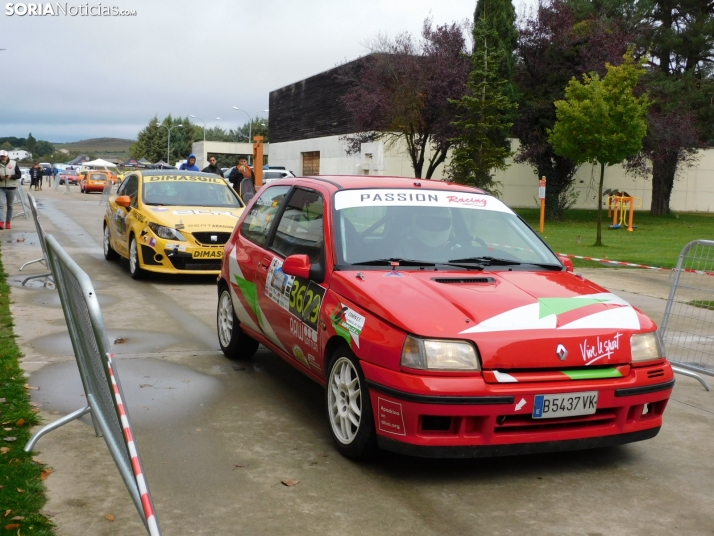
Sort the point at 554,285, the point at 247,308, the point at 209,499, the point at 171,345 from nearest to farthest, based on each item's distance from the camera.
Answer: the point at 209,499 → the point at 554,285 → the point at 247,308 → the point at 171,345

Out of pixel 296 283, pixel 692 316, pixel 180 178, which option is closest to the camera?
pixel 296 283

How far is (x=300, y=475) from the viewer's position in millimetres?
4605

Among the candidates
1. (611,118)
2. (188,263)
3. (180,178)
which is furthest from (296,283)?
→ (611,118)

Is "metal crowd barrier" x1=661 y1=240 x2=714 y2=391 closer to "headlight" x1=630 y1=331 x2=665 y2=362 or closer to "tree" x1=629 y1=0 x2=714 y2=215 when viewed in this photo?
"headlight" x1=630 y1=331 x2=665 y2=362

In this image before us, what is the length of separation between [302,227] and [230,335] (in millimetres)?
1668

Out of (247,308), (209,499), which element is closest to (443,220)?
(247,308)

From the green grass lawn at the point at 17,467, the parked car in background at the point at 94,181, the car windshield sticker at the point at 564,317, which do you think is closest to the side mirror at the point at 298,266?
the car windshield sticker at the point at 564,317

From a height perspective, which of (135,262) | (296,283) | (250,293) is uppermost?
(296,283)

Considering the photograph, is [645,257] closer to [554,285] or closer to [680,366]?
[680,366]

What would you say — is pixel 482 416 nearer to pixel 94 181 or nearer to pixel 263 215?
pixel 263 215

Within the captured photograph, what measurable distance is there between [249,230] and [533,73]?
3118cm

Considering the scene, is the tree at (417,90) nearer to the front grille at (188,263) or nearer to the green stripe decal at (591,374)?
the front grille at (188,263)

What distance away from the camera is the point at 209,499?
422 centimetres

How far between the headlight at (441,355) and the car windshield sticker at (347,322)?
16.1 inches
